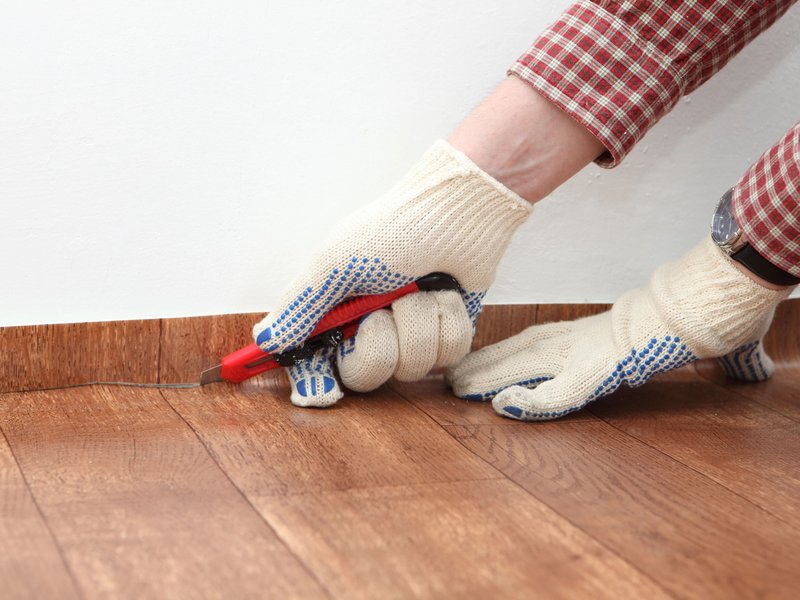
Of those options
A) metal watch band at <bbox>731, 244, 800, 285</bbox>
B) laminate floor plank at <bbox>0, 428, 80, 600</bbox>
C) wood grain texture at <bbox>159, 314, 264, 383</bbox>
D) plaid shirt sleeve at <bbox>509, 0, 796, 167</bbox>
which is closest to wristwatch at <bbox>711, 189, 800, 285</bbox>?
metal watch band at <bbox>731, 244, 800, 285</bbox>

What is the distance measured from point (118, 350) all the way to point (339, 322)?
0.21 metres

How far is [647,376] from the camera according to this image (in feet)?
2.76

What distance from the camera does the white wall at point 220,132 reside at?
0.75 meters

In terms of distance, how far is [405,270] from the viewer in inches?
31.0

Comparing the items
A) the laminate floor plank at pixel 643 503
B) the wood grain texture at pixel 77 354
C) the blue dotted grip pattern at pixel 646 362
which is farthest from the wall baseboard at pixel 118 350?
the blue dotted grip pattern at pixel 646 362

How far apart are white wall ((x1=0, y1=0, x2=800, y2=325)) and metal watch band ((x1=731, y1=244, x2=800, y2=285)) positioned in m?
0.22

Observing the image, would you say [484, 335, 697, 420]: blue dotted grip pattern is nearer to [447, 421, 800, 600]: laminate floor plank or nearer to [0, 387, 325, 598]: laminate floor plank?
[447, 421, 800, 600]: laminate floor plank

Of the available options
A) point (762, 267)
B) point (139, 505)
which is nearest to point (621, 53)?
point (762, 267)

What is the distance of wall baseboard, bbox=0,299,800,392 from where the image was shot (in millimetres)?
788

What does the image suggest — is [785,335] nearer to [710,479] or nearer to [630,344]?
[630,344]

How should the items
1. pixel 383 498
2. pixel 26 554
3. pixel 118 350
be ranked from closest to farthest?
pixel 26 554 → pixel 383 498 → pixel 118 350

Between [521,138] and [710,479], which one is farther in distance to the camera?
[521,138]

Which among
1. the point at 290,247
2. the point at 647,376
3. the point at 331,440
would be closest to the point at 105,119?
the point at 290,247

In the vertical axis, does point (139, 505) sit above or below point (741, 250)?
below
